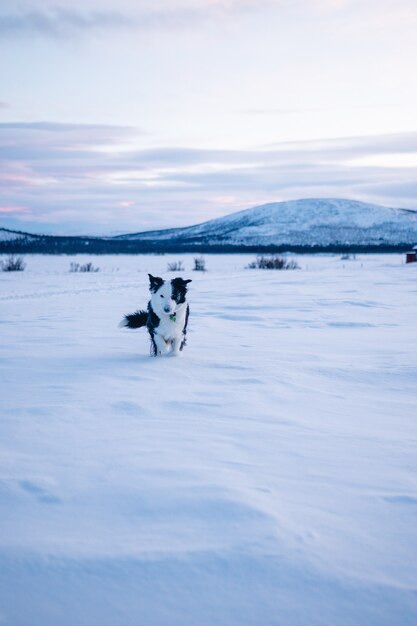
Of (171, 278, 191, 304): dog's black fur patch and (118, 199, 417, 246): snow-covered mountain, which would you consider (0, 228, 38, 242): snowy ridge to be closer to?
(118, 199, 417, 246): snow-covered mountain

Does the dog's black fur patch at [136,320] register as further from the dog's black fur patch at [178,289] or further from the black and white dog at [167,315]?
the dog's black fur patch at [178,289]

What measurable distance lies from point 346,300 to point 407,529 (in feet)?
34.0

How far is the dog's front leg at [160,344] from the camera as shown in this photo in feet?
19.7

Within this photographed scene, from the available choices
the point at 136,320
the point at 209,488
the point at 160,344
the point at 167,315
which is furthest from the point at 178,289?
the point at 209,488

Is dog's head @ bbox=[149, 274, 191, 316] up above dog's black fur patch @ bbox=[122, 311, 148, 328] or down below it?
above

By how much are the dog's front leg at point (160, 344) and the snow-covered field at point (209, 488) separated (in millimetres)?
213

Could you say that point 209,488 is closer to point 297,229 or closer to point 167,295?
point 167,295

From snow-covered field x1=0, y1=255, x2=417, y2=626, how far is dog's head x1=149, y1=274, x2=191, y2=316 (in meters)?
0.59

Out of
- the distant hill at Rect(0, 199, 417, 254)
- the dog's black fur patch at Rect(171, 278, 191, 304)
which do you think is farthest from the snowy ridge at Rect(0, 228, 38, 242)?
the dog's black fur patch at Rect(171, 278, 191, 304)

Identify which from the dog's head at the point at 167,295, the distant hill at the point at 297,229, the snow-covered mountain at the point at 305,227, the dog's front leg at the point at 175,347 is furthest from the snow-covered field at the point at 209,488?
the snow-covered mountain at the point at 305,227

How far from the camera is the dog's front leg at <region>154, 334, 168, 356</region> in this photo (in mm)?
6008

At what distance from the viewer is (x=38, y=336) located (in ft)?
24.0

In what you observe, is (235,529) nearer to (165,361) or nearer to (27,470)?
(27,470)

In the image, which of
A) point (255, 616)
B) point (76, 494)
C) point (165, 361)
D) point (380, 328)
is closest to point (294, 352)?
point (165, 361)
